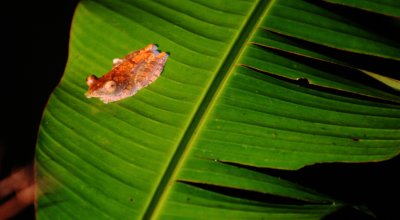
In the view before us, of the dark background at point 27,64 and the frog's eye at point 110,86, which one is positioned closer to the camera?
the frog's eye at point 110,86

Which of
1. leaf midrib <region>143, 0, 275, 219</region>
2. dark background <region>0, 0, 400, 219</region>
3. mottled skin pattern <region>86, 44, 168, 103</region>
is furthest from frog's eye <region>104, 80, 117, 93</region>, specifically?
dark background <region>0, 0, 400, 219</region>

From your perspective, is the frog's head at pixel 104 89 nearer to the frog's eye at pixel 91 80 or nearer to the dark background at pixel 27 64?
the frog's eye at pixel 91 80

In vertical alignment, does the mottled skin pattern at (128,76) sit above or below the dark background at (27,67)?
below

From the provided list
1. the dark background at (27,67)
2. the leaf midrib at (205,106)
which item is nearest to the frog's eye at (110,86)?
the leaf midrib at (205,106)

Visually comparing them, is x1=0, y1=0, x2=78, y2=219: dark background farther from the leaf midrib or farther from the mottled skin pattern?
the leaf midrib

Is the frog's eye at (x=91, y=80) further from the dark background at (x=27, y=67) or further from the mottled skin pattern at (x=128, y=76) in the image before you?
the dark background at (x=27, y=67)

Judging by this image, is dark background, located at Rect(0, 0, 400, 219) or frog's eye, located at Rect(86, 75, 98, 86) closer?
frog's eye, located at Rect(86, 75, 98, 86)
